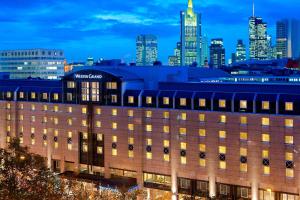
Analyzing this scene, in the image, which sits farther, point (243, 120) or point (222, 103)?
point (222, 103)

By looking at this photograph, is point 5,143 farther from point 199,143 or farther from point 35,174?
point 35,174

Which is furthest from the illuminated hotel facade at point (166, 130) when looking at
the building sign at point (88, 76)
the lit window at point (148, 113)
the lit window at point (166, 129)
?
the lit window at point (166, 129)

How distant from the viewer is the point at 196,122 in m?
90.9

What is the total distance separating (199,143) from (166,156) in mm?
8282

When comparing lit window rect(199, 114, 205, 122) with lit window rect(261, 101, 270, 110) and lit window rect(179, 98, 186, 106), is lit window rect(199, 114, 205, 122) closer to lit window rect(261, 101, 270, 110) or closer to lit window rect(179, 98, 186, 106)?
lit window rect(179, 98, 186, 106)

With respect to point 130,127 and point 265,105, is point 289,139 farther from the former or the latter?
point 130,127

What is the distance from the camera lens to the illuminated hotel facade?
8269 centimetres

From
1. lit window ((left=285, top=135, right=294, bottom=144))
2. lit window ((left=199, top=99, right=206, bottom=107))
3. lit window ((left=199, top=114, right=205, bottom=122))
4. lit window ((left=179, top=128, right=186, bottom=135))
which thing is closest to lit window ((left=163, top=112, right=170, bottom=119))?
lit window ((left=179, top=128, right=186, bottom=135))

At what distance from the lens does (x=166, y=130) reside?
311 feet

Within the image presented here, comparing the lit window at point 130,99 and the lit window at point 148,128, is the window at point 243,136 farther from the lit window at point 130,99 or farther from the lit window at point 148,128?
the lit window at point 130,99

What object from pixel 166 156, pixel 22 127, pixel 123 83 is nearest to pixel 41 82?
pixel 22 127

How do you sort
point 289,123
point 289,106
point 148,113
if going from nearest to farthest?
point 289,123
point 289,106
point 148,113

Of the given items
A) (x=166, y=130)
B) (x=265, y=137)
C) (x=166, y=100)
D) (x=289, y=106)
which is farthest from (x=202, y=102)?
(x=289, y=106)

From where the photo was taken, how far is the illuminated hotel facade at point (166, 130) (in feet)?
271
